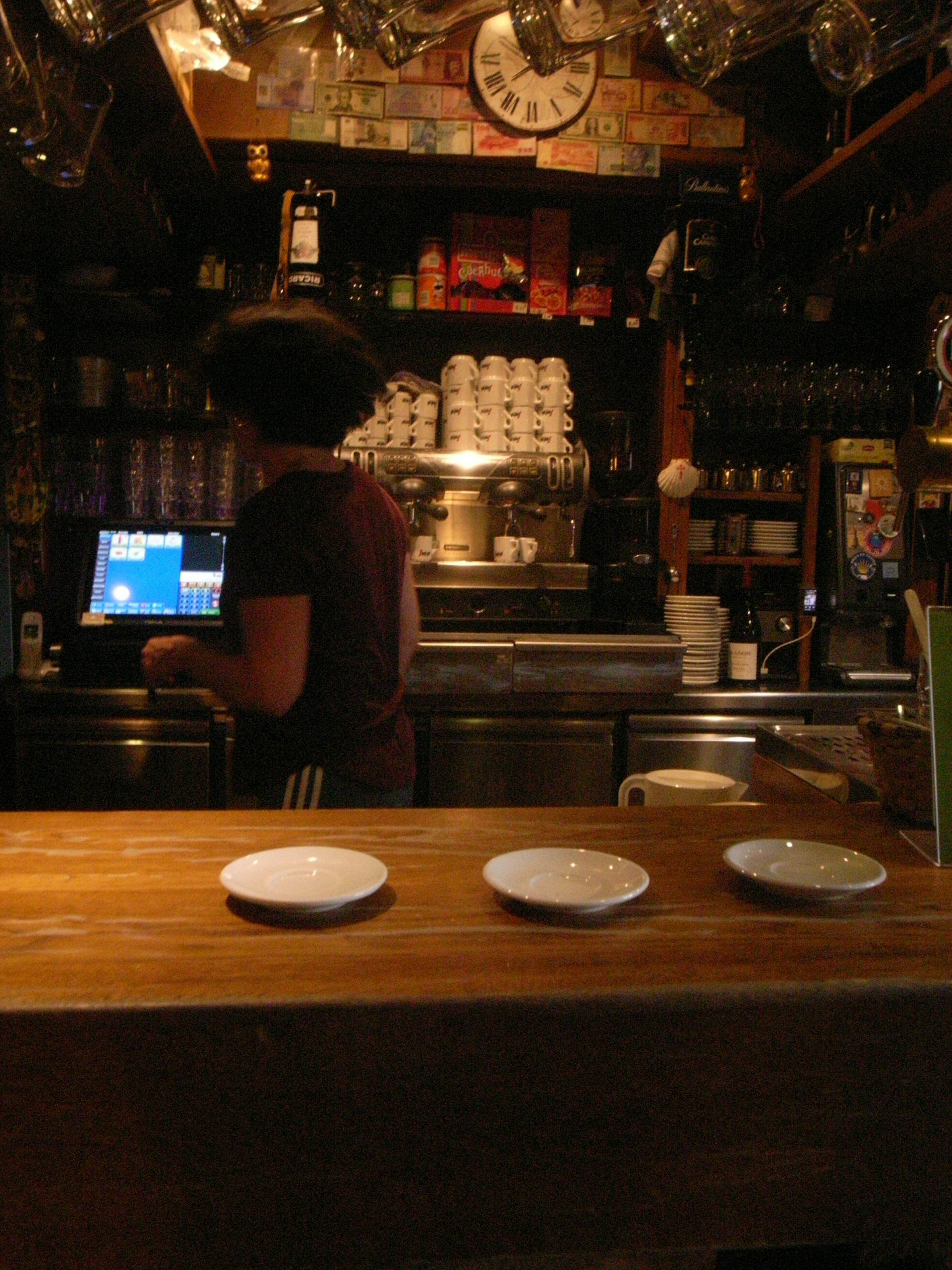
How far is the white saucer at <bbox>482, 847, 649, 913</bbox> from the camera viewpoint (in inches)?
38.4

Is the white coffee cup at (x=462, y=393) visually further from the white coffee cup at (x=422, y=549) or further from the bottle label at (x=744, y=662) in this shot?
the bottle label at (x=744, y=662)

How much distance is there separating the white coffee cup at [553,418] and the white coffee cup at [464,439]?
0.26 meters

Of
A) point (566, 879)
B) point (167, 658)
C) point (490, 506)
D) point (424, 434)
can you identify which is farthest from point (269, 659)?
point (424, 434)

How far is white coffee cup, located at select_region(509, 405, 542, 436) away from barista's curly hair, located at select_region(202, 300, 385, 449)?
5.89ft

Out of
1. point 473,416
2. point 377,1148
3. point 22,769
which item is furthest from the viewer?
point 473,416

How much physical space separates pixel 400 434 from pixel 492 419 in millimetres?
346

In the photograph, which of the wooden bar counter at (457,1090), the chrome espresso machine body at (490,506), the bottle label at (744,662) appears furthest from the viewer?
the bottle label at (744,662)

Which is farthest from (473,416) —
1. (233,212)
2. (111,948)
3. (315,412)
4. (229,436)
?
(111,948)

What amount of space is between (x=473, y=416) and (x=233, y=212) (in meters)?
1.28

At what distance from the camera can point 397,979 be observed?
856mm

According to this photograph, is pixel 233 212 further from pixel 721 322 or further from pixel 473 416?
pixel 721 322

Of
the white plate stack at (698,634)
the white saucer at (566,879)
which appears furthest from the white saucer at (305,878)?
the white plate stack at (698,634)

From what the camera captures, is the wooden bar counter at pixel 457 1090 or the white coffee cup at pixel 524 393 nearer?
Answer: the wooden bar counter at pixel 457 1090

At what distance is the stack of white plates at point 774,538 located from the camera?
140 inches
